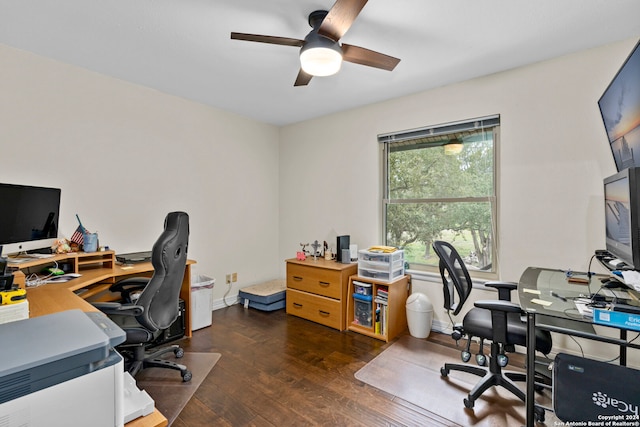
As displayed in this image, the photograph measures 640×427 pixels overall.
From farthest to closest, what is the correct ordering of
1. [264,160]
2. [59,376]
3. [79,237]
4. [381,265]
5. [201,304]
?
[264,160]
[201,304]
[381,265]
[79,237]
[59,376]

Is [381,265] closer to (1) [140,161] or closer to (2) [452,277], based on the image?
(2) [452,277]

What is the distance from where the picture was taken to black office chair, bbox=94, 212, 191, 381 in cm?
189

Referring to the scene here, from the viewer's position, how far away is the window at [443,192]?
2.84 m

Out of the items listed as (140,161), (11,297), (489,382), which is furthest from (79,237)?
(489,382)

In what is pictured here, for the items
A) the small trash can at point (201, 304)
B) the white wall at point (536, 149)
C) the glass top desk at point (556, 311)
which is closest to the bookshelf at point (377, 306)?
the white wall at point (536, 149)

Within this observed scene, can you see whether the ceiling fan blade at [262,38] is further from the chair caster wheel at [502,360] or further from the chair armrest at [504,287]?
the chair caster wheel at [502,360]

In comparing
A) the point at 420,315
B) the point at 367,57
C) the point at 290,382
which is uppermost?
the point at 367,57

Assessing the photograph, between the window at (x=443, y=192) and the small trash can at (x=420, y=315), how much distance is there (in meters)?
0.42

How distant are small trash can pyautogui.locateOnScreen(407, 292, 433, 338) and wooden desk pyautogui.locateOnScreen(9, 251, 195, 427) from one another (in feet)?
7.00

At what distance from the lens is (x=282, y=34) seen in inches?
82.9

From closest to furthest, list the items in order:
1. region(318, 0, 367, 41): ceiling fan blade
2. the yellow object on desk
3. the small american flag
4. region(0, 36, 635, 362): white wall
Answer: the yellow object on desk < region(318, 0, 367, 41): ceiling fan blade < region(0, 36, 635, 362): white wall < the small american flag

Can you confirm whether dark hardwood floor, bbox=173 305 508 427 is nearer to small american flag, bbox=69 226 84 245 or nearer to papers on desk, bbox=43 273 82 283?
papers on desk, bbox=43 273 82 283

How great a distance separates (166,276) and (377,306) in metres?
1.89

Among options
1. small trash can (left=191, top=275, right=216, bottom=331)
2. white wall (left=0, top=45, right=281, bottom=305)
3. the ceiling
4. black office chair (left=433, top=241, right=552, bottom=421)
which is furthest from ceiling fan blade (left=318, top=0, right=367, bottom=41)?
small trash can (left=191, top=275, right=216, bottom=331)
